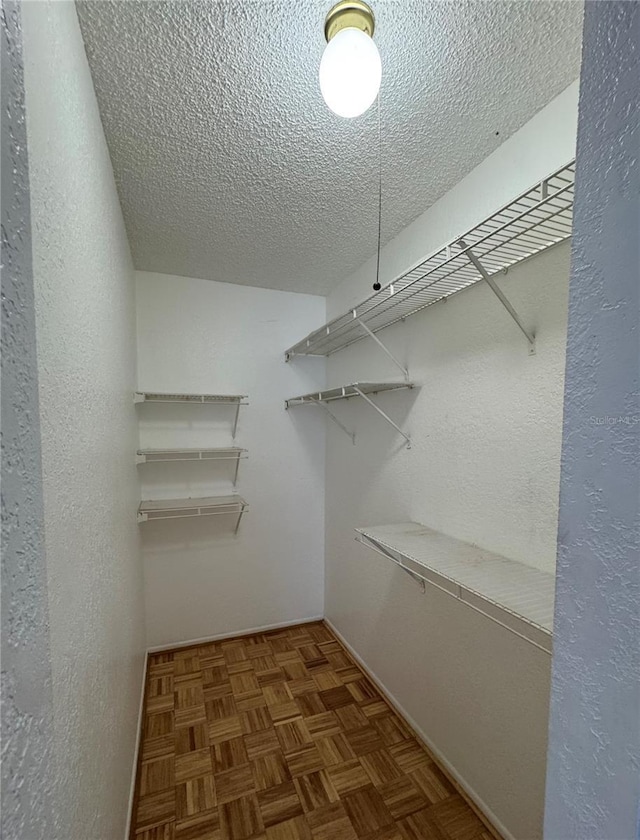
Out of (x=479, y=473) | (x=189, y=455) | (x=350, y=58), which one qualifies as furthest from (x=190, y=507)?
(x=350, y=58)

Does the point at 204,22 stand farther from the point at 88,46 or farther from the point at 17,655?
the point at 17,655

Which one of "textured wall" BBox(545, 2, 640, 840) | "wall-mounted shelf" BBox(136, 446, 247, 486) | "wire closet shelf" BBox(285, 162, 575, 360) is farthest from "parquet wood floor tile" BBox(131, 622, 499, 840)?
"wire closet shelf" BBox(285, 162, 575, 360)

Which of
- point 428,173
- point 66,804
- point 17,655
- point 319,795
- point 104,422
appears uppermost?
point 428,173

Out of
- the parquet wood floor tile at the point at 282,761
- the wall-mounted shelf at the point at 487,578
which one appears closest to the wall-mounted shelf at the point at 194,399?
the wall-mounted shelf at the point at 487,578

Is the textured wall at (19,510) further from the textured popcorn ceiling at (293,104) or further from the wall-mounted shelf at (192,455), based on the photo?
the wall-mounted shelf at (192,455)

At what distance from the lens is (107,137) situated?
123 centimetres

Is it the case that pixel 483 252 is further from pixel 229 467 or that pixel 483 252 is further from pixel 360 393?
pixel 229 467

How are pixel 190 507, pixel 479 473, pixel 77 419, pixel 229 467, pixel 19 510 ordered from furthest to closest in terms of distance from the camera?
pixel 229 467, pixel 190 507, pixel 479 473, pixel 77 419, pixel 19 510

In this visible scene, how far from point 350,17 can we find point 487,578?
1.54 m

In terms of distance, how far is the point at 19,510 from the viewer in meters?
0.36

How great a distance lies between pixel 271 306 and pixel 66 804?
2497 millimetres

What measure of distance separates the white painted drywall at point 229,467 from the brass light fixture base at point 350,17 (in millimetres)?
1774

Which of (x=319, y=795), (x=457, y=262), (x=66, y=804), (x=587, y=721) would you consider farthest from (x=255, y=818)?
(x=457, y=262)

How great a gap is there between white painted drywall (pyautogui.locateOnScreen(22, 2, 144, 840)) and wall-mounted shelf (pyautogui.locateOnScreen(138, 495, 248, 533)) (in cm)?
83
